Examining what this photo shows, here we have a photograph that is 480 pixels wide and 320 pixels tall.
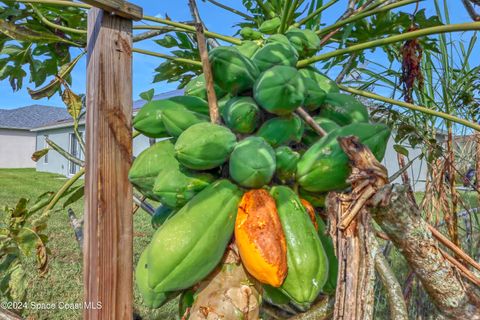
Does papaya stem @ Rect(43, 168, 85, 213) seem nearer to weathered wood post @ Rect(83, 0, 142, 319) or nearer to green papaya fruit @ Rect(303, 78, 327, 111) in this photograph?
weathered wood post @ Rect(83, 0, 142, 319)

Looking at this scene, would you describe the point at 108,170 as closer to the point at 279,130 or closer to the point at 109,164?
the point at 109,164

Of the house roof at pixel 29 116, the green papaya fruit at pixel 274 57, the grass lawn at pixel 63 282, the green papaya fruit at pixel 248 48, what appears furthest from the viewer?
the house roof at pixel 29 116

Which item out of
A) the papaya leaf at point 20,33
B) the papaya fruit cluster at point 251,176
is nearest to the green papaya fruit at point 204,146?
the papaya fruit cluster at point 251,176

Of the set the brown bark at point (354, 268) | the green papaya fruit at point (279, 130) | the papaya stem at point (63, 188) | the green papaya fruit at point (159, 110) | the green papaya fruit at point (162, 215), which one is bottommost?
the brown bark at point (354, 268)

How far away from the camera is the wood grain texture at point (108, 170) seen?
2.71 feet

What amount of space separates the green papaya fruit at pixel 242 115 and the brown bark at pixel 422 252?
0.90 feet

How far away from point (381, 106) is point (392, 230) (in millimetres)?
1477

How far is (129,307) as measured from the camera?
2.81 ft

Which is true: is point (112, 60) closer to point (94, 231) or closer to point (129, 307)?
point (94, 231)

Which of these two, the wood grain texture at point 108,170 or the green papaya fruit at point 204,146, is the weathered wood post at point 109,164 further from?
the green papaya fruit at point 204,146

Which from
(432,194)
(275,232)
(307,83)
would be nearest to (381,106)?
(432,194)

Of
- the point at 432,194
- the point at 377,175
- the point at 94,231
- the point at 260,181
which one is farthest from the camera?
the point at 432,194

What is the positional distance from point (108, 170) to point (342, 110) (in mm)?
486

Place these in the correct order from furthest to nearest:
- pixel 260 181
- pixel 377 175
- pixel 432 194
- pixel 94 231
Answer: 1. pixel 432 194
2. pixel 94 231
3. pixel 260 181
4. pixel 377 175
